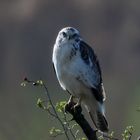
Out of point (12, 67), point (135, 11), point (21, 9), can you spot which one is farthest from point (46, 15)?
point (12, 67)

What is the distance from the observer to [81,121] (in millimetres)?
9008

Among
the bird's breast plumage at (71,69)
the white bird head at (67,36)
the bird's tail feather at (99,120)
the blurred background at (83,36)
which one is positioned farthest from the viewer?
the blurred background at (83,36)

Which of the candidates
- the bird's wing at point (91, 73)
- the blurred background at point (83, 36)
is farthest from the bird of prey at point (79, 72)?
the blurred background at point (83, 36)

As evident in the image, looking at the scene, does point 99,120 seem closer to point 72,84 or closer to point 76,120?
point 72,84

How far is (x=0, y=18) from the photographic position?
2883 cm

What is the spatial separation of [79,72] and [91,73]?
12cm

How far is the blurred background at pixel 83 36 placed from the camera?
63.2ft

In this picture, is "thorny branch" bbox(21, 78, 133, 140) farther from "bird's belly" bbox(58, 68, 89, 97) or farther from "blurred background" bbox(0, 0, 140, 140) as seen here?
"blurred background" bbox(0, 0, 140, 140)

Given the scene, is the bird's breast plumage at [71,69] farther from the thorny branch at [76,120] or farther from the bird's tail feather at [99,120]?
the thorny branch at [76,120]

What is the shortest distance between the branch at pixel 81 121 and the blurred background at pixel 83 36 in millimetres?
6337

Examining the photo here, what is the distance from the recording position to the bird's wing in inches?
419

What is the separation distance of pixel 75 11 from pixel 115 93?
9.70m

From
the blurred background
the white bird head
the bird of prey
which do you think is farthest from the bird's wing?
the blurred background

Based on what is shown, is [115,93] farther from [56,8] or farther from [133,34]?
[56,8]
